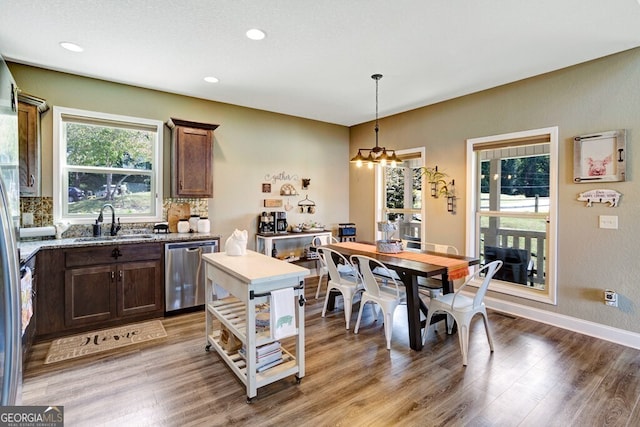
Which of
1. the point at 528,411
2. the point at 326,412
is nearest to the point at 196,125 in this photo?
the point at 326,412

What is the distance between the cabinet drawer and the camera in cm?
320

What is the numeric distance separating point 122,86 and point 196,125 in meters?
0.96

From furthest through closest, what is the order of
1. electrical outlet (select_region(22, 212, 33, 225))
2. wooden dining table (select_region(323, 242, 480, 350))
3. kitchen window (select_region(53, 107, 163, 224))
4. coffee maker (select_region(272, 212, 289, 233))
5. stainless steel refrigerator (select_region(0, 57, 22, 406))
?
1. coffee maker (select_region(272, 212, 289, 233))
2. kitchen window (select_region(53, 107, 163, 224))
3. electrical outlet (select_region(22, 212, 33, 225))
4. wooden dining table (select_region(323, 242, 480, 350))
5. stainless steel refrigerator (select_region(0, 57, 22, 406))

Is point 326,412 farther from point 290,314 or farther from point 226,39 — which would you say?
point 226,39

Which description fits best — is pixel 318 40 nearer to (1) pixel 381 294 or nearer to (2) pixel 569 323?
(1) pixel 381 294

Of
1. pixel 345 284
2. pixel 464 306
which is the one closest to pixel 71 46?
pixel 345 284

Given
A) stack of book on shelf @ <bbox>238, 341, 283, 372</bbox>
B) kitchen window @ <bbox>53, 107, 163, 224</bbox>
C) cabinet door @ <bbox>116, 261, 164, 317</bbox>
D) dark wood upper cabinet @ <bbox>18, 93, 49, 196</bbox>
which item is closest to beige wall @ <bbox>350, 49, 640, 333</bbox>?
stack of book on shelf @ <bbox>238, 341, 283, 372</bbox>

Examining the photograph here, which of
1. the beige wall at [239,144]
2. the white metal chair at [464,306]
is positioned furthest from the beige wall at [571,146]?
the beige wall at [239,144]

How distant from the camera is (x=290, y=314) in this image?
2305mm

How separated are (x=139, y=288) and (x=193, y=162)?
5.45 feet

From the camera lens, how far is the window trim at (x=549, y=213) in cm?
354

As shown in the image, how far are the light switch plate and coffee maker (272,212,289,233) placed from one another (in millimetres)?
3969

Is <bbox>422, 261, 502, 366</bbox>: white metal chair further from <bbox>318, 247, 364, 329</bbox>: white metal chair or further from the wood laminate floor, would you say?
<bbox>318, 247, 364, 329</bbox>: white metal chair

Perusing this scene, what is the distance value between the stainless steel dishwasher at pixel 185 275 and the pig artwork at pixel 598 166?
4208mm
